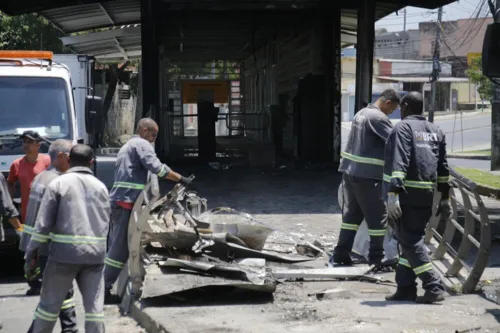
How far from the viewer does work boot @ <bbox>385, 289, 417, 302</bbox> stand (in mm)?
7238

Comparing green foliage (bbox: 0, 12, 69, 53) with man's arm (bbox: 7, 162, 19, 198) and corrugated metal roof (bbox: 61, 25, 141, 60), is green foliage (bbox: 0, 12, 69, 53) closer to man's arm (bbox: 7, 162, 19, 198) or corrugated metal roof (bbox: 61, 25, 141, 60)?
corrugated metal roof (bbox: 61, 25, 141, 60)

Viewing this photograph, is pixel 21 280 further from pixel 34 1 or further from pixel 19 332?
pixel 34 1

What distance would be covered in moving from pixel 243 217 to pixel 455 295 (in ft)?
12.0

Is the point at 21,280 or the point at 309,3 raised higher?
the point at 309,3

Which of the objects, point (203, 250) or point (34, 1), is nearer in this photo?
point (203, 250)

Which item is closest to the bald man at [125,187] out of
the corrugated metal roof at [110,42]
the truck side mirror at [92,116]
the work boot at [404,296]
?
the work boot at [404,296]

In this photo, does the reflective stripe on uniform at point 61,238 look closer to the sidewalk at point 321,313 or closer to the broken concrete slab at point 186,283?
the sidewalk at point 321,313

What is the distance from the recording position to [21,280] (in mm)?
10133

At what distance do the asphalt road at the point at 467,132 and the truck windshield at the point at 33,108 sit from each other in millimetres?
21080

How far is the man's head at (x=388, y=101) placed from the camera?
8719 millimetres

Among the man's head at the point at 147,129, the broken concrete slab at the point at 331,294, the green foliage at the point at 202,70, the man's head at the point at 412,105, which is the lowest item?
the broken concrete slab at the point at 331,294

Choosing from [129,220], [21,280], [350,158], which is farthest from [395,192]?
[21,280]

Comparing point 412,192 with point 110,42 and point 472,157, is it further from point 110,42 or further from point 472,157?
point 472,157

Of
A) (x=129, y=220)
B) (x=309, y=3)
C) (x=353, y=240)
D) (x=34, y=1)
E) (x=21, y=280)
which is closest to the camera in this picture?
(x=129, y=220)
